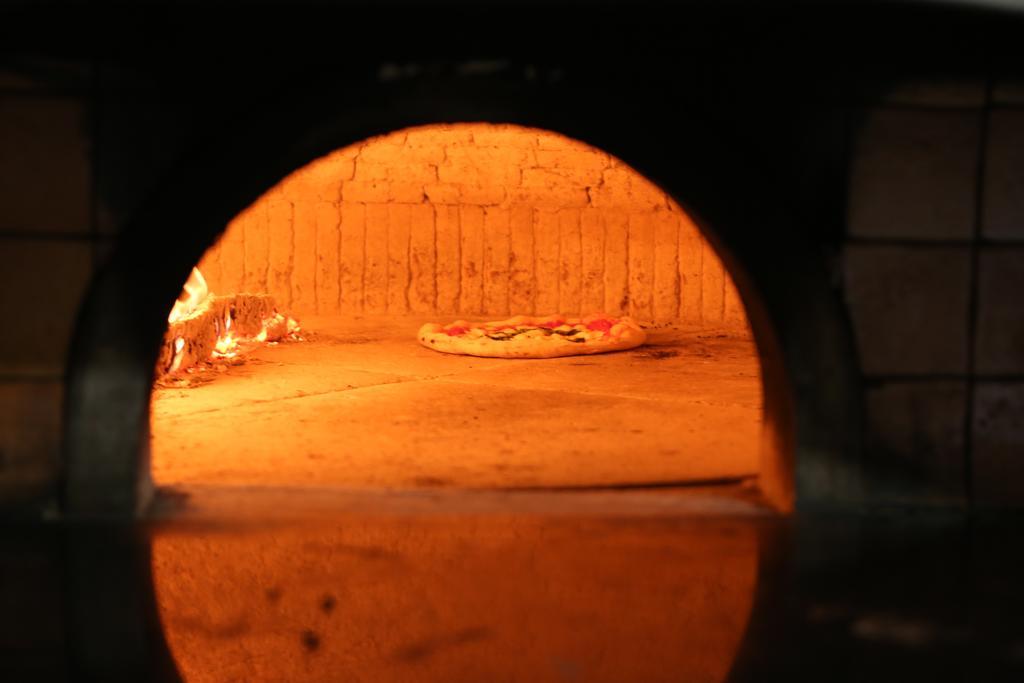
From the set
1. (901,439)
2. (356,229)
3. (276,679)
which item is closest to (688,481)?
(901,439)

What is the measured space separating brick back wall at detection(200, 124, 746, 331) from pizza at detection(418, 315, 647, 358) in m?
1.54

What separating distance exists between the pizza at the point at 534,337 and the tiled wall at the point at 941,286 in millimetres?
A: 3987

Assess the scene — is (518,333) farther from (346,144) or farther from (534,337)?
(346,144)

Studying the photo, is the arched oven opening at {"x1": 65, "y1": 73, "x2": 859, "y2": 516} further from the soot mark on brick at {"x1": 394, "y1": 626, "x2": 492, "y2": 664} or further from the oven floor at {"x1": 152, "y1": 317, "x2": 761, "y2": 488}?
the soot mark on brick at {"x1": 394, "y1": 626, "x2": 492, "y2": 664}

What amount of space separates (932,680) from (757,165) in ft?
4.92

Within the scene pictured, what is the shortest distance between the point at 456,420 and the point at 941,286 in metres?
2.38

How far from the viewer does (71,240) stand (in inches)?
119

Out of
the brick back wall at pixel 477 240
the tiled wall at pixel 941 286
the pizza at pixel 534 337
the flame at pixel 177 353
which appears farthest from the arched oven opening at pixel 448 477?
the brick back wall at pixel 477 240

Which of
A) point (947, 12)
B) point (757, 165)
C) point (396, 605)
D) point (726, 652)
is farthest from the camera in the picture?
point (757, 165)

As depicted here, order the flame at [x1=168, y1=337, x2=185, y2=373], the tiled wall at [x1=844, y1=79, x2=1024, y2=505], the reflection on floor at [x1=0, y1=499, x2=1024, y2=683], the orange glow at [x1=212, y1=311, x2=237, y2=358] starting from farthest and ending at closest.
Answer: the orange glow at [x1=212, y1=311, x2=237, y2=358]
the flame at [x1=168, y1=337, x2=185, y2=373]
the tiled wall at [x1=844, y1=79, x2=1024, y2=505]
the reflection on floor at [x1=0, y1=499, x2=1024, y2=683]

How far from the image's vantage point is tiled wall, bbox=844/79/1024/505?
3170 millimetres

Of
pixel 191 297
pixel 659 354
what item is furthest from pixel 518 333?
pixel 191 297

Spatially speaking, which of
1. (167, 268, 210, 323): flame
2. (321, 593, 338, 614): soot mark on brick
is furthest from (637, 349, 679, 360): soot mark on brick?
(321, 593, 338, 614): soot mark on brick

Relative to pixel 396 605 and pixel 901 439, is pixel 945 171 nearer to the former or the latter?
pixel 901 439
